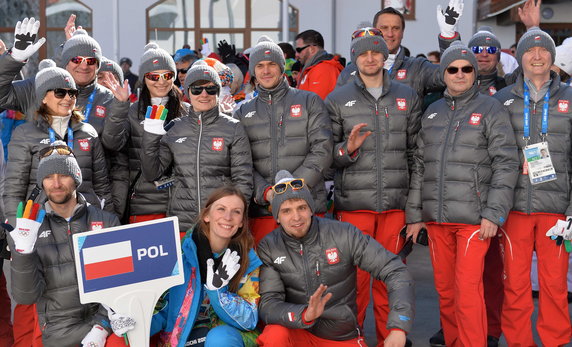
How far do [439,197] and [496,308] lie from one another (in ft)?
3.70

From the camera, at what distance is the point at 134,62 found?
19.8 meters

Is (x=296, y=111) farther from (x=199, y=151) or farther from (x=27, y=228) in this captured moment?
(x=27, y=228)

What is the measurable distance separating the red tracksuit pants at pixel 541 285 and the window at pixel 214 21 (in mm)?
14947

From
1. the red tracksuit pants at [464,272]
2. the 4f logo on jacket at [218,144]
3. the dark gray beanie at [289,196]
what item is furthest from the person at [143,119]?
the red tracksuit pants at [464,272]

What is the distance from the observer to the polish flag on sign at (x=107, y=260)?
436cm

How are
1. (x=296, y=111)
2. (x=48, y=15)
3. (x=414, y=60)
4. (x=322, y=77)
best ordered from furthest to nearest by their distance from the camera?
1. (x=48, y=15)
2. (x=322, y=77)
3. (x=414, y=60)
4. (x=296, y=111)

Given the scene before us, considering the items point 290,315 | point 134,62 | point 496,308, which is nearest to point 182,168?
point 290,315

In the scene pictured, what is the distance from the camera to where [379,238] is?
5.66 meters

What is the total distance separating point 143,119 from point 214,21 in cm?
1460

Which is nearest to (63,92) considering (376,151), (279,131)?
(279,131)

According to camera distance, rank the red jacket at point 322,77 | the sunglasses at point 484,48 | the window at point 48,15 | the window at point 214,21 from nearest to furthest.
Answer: the sunglasses at point 484,48
the red jacket at point 322,77
the window at point 214,21
the window at point 48,15

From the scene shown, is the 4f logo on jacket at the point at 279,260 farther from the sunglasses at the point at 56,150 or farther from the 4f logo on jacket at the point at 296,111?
the sunglasses at the point at 56,150

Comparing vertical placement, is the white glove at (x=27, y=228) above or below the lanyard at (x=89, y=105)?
below

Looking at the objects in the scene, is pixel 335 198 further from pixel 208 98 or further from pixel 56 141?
pixel 56 141
